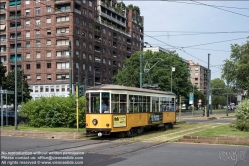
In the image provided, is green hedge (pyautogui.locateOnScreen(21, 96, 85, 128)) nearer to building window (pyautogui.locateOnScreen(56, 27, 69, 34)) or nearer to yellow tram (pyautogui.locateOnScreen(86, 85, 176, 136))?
yellow tram (pyautogui.locateOnScreen(86, 85, 176, 136))

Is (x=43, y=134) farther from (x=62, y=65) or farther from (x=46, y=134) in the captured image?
(x=62, y=65)

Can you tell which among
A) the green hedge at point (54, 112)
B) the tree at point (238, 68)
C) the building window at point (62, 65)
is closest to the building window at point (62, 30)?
the building window at point (62, 65)

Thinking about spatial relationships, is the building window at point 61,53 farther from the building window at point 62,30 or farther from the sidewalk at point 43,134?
the sidewalk at point 43,134

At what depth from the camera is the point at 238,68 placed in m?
47.8

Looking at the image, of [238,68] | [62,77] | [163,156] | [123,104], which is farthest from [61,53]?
[163,156]

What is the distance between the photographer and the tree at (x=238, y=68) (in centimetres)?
4684

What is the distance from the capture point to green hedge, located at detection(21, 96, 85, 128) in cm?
2233

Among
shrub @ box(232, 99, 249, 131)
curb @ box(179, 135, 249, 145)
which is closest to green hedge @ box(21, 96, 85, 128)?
curb @ box(179, 135, 249, 145)

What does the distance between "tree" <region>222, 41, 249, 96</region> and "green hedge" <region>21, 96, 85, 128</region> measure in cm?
2672

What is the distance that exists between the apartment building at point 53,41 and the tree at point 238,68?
26716 millimetres

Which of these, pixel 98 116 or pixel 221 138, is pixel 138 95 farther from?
pixel 221 138

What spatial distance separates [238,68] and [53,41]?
3749 cm

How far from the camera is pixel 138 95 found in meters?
20.4

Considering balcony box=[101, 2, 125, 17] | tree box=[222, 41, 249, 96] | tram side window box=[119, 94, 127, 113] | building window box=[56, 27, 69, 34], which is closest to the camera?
tram side window box=[119, 94, 127, 113]
